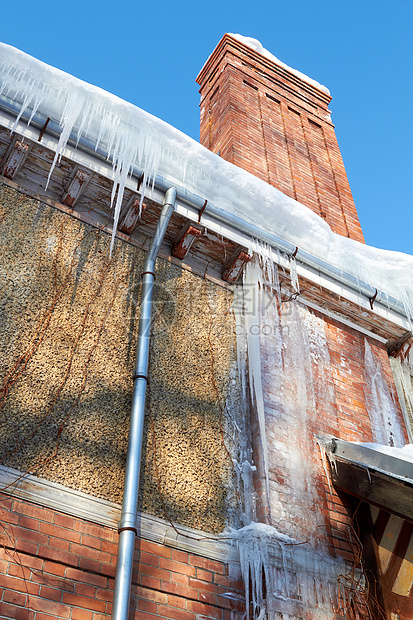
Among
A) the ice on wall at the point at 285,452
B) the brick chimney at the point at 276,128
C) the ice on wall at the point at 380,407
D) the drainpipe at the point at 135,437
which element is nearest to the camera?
the drainpipe at the point at 135,437

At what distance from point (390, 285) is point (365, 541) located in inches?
92.1

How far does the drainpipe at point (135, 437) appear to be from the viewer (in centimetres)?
297

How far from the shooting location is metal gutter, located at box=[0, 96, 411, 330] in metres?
4.15

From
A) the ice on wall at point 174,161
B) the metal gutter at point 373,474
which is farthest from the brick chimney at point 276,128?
the metal gutter at point 373,474

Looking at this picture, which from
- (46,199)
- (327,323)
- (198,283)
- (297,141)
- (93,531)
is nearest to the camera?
(93,531)

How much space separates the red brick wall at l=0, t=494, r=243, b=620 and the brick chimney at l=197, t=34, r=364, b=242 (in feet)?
15.1

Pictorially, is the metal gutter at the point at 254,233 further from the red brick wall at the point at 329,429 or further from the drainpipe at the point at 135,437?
the red brick wall at the point at 329,429

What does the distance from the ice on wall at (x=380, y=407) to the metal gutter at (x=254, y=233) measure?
0.48 metres

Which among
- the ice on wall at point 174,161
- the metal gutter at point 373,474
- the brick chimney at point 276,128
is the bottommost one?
the metal gutter at point 373,474

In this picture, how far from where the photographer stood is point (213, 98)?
8148 mm

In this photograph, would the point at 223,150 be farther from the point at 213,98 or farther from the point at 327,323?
the point at 327,323

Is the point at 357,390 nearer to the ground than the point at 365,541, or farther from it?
farther from it

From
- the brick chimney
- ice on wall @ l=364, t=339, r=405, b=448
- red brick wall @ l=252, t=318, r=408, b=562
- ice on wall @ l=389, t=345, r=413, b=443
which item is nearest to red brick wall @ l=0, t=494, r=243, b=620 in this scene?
red brick wall @ l=252, t=318, r=408, b=562

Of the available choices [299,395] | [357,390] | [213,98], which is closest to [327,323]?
[357,390]
